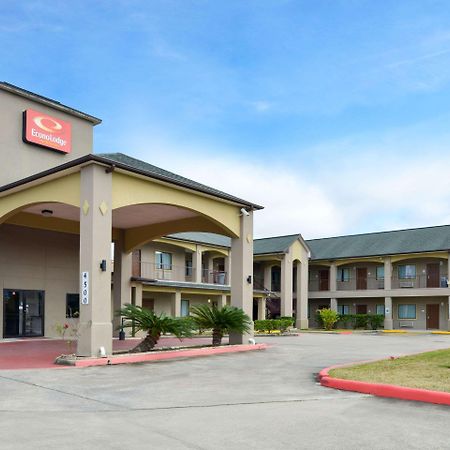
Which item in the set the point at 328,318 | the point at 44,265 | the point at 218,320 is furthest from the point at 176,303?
the point at 218,320

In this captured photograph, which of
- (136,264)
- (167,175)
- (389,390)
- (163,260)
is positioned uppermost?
(167,175)

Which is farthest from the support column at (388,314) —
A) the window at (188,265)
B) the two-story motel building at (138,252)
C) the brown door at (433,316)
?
the window at (188,265)

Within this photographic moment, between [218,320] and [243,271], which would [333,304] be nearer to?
[243,271]

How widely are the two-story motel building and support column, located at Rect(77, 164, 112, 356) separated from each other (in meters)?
0.03

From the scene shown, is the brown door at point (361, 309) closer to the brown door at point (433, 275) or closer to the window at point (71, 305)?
the brown door at point (433, 275)

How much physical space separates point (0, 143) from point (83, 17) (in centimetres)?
1075

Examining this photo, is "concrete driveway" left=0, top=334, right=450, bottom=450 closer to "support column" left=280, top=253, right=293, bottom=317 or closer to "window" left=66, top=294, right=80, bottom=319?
"window" left=66, top=294, right=80, bottom=319

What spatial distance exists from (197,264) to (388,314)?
16524mm

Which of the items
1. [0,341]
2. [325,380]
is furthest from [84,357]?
[0,341]

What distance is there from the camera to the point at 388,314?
4550cm

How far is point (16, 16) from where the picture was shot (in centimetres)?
1545

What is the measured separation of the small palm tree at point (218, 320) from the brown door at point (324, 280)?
31.4 metres

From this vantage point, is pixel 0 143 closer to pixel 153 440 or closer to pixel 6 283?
pixel 6 283

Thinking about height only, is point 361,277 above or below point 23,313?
above
